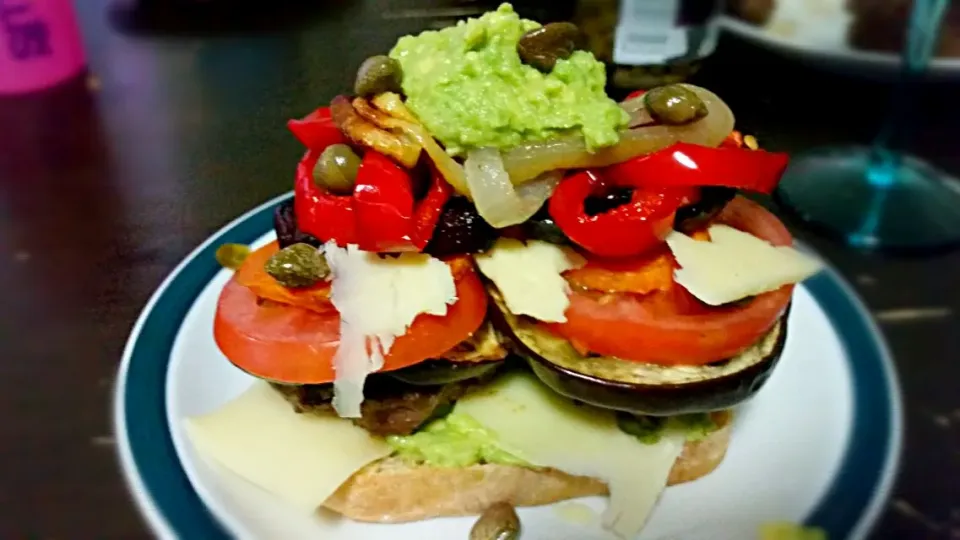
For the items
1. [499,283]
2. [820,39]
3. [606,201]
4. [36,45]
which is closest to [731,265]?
[606,201]

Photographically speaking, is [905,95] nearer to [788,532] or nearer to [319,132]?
[788,532]

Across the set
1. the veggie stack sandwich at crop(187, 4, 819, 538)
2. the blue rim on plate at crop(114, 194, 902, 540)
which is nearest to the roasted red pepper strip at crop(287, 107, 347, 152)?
the veggie stack sandwich at crop(187, 4, 819, 538)

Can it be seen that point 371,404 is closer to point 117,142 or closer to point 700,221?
point 700,221

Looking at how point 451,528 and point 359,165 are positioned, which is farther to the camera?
point 451,528

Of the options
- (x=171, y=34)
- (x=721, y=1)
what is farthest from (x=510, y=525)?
(x=171, y=34)

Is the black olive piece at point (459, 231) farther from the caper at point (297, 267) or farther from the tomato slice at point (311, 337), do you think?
the caper at point (297, 267)

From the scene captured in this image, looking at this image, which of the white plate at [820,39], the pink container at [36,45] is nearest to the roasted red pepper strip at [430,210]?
the white plate at [820,39]
